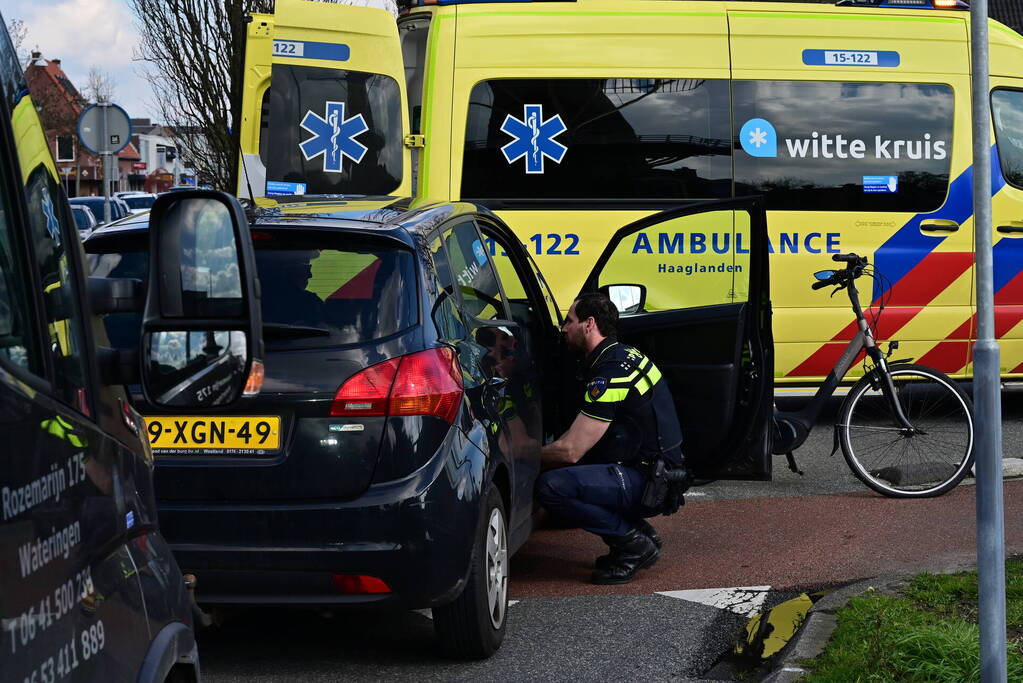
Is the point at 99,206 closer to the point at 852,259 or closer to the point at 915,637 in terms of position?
the point at 852,259

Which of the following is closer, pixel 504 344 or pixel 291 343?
pixel 291 343

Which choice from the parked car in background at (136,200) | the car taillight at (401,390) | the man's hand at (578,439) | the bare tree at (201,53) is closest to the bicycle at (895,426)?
the man's hand at (578,439)

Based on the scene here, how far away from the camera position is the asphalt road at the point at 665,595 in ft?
16.0

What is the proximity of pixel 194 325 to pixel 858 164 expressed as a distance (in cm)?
800

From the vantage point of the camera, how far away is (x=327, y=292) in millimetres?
4605

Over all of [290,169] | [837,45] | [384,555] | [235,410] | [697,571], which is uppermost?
[837,45]

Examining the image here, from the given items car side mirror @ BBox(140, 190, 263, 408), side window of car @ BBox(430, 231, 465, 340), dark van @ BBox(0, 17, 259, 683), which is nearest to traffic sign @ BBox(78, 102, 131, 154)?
side window of car @ BBox(430, 231, 465, 340)

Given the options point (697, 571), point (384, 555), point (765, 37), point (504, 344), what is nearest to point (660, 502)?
point (697, 571)

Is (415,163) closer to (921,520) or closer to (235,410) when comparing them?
(921,520)

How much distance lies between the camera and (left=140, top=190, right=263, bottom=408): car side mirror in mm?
2084

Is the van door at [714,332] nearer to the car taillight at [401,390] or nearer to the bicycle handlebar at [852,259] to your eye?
the bicycle handlebar at [852,259]

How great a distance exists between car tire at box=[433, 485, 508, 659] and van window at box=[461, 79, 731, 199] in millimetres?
4547

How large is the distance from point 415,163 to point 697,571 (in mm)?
3983

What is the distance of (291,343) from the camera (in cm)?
451
